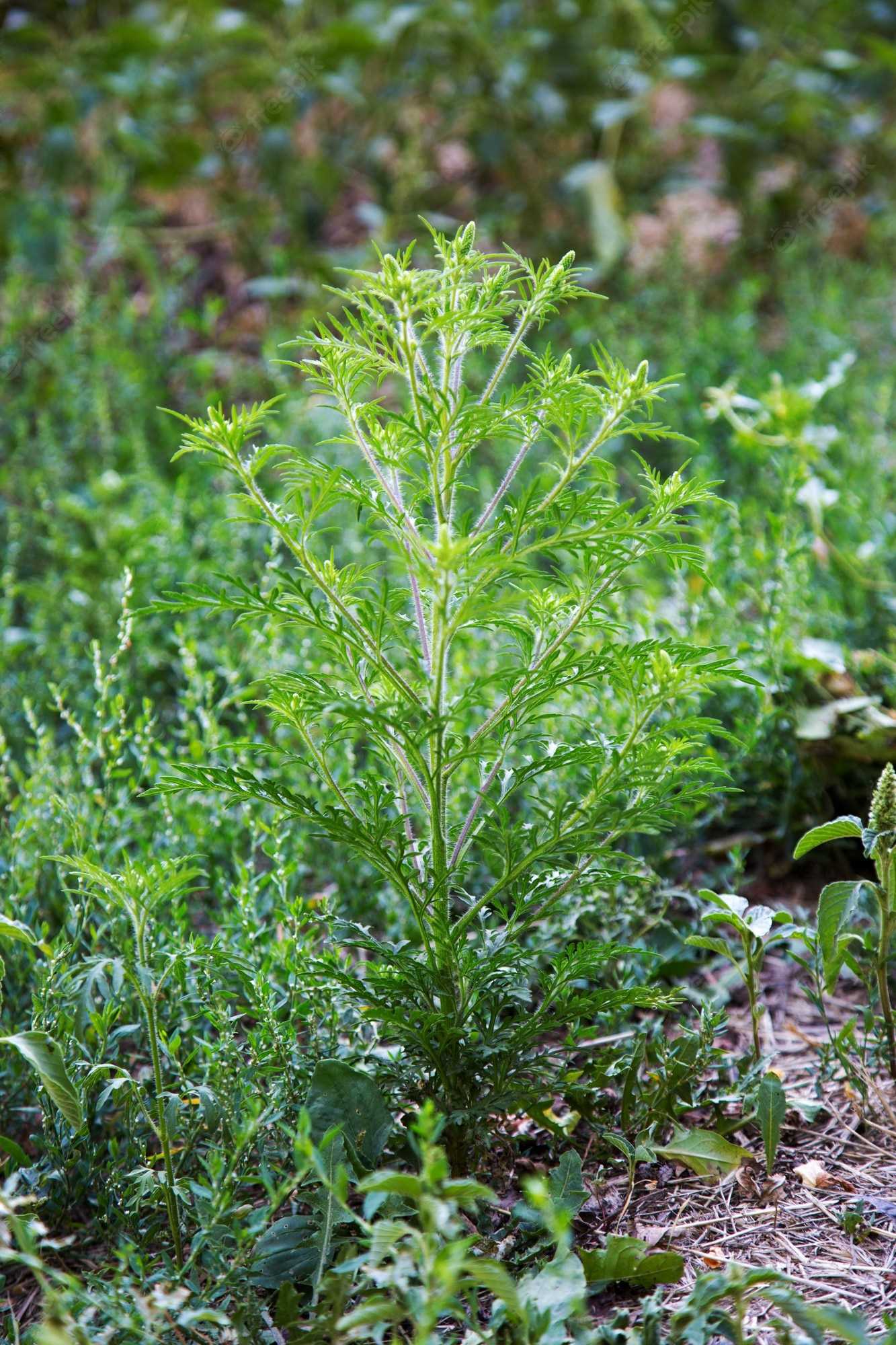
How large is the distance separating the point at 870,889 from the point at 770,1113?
1.10 ft

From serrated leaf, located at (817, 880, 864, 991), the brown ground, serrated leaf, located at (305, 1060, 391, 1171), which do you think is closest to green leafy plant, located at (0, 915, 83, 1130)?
serrated leaf, located at (305, 1060, 391, 1171)

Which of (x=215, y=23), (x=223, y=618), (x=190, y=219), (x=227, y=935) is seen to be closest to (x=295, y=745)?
(x=223, y=618)

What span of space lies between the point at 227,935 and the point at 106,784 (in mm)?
378

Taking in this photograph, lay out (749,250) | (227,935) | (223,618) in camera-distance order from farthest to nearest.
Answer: (749,250) → (223,618) → (227,935)

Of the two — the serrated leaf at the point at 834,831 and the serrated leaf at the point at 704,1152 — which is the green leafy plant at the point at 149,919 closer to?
the serrated leaf at the point at 704,1152

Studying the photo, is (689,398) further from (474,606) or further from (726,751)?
(474,606)

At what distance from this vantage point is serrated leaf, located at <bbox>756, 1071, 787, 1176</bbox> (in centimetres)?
154

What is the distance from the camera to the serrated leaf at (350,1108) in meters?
1.45

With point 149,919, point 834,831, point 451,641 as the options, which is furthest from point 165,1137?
point 834,831

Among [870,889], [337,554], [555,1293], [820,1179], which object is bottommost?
[820,1179]

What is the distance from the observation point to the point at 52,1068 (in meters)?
1.38

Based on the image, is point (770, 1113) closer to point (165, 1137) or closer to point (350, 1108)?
point (350, 1108)

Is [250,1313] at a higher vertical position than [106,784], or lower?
lower

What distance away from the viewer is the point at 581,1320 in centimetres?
121
